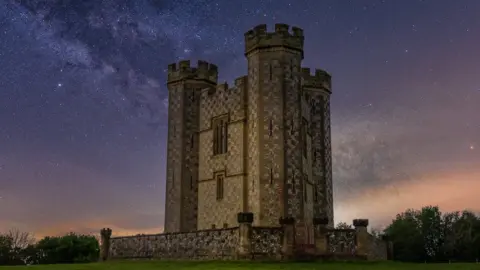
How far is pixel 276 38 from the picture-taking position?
123 ft

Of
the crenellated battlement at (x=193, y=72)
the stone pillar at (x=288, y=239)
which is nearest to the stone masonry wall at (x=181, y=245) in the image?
the stone pillar at (x=288, y=239)

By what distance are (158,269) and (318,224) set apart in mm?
8488

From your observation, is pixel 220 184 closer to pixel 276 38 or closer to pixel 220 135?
pixel 220 135

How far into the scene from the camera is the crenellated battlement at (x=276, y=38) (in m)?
37.3

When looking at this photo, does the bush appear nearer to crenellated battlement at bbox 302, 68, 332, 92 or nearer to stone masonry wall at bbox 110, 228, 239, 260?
stone masonry wall at bbox 110, 228, 239, 260

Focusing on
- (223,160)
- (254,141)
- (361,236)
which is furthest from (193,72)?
(361,236)

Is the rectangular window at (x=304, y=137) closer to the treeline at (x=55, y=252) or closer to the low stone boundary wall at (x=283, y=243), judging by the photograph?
the low stone boundary wall at (x=283, y=243)

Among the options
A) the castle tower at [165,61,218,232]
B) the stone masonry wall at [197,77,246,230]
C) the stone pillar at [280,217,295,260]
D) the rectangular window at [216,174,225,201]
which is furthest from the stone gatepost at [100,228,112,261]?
the stone pillar at [280,217,295,260]

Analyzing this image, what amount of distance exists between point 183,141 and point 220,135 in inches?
145

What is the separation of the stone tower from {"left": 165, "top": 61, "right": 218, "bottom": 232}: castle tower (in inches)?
3.1

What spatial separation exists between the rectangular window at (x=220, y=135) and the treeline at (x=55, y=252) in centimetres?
2998

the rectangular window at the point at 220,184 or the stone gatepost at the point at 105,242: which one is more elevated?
the rectangular window at the point at 220,184

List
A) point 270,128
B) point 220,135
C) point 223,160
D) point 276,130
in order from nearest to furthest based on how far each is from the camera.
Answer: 1. point 276,130
2. point 270,128
3. point 223,160
4. point 220,135

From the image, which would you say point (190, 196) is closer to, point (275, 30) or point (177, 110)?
point (177, 110)
